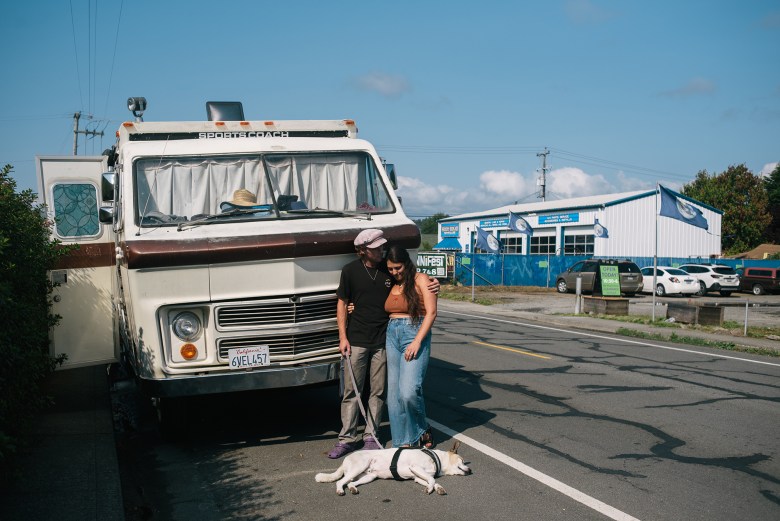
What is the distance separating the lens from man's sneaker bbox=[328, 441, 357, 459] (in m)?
6.29

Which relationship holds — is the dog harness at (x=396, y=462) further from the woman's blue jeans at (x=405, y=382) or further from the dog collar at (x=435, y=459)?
the woman's blue jeans at (x=405, y=382)

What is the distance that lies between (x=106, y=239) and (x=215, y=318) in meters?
3.75

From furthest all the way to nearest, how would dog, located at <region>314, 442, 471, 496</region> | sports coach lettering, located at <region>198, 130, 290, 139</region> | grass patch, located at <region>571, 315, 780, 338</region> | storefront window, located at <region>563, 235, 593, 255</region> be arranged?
storefront window, located at <region>563, 235, 593, 255</region>, grass patch, located at <region>571, 315, 780, 338</region>, sports coach lettering, located at <region>198, 130, 290, 139</region>, dog, located at <region>314, 442, 471, 496</region>

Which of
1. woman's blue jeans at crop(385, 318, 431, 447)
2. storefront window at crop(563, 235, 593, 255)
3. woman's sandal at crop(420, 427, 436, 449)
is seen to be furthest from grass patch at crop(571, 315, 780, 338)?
storefront window at crop(563, 235, 593, 255)

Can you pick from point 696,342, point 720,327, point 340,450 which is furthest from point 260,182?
point 720,327

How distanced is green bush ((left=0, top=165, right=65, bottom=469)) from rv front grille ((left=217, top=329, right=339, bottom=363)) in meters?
1.54

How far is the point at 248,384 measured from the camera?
6.11m

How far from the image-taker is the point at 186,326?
611 centimetres

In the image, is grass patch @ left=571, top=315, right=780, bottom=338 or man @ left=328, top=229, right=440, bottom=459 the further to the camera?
grass patch @ left=571, top=315, right=780, bottom=338

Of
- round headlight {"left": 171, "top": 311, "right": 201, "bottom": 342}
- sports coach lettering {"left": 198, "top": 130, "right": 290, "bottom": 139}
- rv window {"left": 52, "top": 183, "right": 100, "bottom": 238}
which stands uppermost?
sports coach lettering {"left": 198, "top": 130, "right": 290, "bottom": 139}

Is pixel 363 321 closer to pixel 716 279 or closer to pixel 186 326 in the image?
pixel 186 326

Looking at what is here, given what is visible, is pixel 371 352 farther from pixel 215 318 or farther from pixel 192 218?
pixel 192 218

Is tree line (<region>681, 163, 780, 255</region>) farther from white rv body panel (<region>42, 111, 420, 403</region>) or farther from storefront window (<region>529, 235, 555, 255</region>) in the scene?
white rv body panel (<region>42, 111, 420, 403</region>)

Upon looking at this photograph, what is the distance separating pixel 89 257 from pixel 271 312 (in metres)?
3.83
